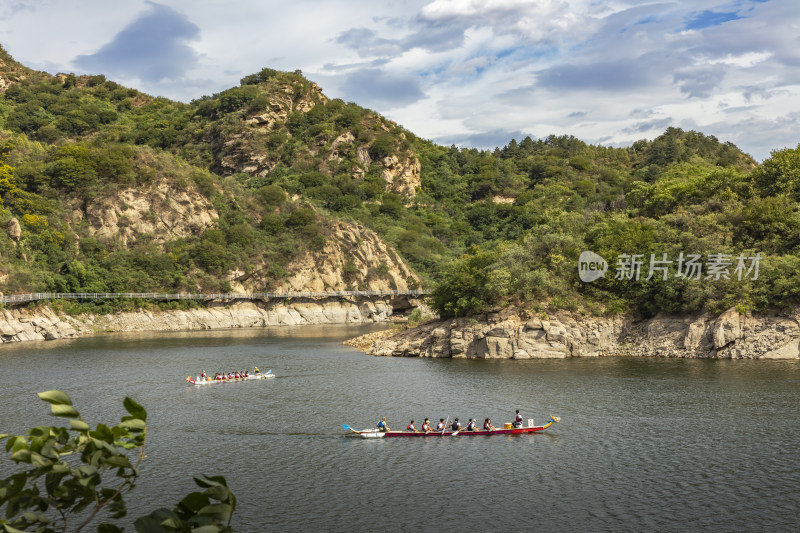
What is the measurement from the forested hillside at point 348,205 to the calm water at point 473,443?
36.5 ft

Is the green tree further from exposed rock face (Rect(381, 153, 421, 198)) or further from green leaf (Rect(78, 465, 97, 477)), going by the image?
exposed rock face (Rect(381, 153, 421, 198))

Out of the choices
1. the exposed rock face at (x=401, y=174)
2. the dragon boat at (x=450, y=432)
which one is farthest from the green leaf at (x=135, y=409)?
the exposed rock face at (x=401, y=174)

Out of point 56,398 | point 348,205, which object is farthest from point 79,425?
point 348,205

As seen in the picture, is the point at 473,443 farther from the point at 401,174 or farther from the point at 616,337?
the point at 401,174

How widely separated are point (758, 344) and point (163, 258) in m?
97.3

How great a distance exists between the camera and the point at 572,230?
77.5 meters

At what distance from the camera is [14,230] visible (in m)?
103

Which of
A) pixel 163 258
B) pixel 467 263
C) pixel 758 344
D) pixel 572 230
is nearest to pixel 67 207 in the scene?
pixel 163 258

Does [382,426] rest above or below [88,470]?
below

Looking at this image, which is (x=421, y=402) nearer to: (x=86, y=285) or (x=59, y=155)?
(x=86, y=285)

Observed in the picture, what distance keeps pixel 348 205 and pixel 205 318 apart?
57037 mm

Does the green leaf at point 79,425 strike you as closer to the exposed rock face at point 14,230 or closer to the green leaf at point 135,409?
the green leaf at point 135,409

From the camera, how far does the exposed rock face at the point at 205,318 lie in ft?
295

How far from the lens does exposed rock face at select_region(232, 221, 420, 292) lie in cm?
13162
